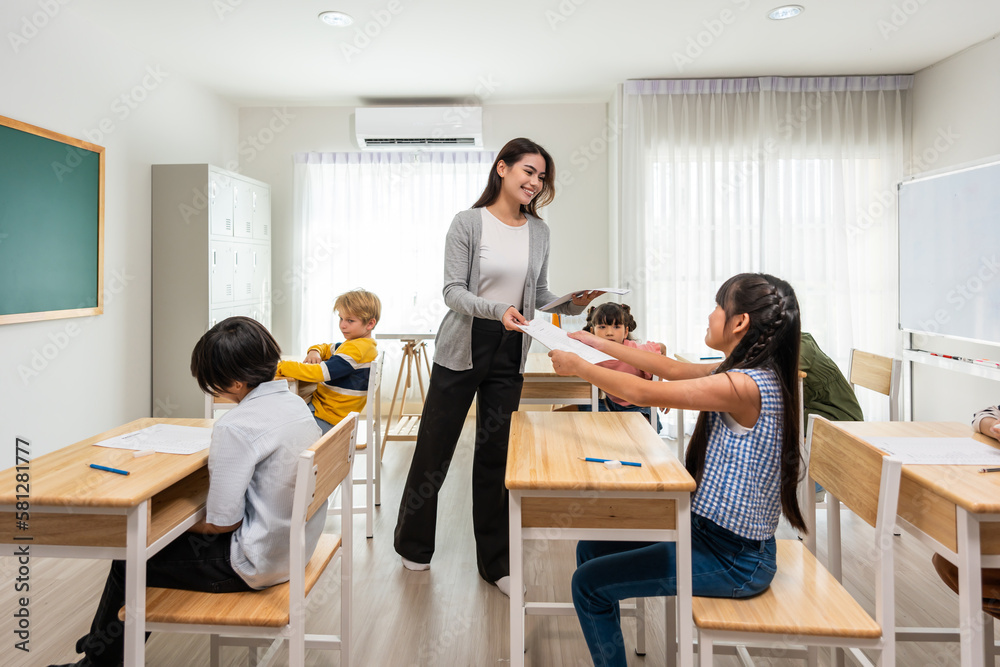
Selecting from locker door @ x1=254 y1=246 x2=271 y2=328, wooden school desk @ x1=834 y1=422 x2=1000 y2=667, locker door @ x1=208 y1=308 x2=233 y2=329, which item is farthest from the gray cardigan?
locker door @ x1=254 y1=246 x2=271 y2=328

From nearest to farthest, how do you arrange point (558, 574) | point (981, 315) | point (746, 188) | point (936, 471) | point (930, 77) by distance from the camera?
point (936, 471) → point (558, 574) → point (981, 315) → point (930, 77) → point (746, 188)

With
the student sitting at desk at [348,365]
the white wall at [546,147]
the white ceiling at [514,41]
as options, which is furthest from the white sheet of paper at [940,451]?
the white wall at [546,147]

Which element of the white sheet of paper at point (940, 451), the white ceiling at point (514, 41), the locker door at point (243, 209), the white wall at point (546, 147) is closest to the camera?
the white sheet of paper at point (940, 451)

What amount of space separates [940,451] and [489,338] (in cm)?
129

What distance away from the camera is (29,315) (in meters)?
3.03

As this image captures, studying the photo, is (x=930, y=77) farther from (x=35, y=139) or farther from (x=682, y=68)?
(x=35, y=139)

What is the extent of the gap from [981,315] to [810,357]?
5.12 ft

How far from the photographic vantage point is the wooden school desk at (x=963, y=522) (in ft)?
3.82

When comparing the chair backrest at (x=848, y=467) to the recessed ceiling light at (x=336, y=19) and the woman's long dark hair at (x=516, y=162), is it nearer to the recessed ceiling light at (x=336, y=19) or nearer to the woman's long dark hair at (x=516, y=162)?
the woman's long dark hair at (x=516, y=162)

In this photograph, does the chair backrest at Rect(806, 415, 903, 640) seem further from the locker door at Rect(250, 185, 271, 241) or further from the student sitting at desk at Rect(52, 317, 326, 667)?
the locker door at Rect(250, 185, 271, 241)

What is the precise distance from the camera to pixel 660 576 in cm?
131

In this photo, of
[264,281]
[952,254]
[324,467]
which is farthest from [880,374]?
[264,281]

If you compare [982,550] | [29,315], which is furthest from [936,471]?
[29,315]

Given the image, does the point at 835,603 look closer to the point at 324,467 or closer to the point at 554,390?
the point at 324,467
